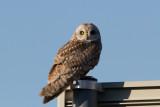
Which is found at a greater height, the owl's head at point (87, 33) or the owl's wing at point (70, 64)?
the owl's head at point (87, 33)

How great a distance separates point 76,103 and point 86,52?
4.09 meters

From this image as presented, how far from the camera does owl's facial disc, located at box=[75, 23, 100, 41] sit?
10.4m

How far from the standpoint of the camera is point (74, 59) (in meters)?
8.68

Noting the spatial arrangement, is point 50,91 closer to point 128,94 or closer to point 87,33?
point 128,94

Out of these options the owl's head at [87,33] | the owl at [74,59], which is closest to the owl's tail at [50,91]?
the owl at [74,59]

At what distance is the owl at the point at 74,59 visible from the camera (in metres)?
7.18

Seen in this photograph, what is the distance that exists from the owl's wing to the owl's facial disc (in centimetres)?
33

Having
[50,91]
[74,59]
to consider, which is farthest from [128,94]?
[74,59]

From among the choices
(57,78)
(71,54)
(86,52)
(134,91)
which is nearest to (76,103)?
(134,91)

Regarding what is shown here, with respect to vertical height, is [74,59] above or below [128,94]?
above

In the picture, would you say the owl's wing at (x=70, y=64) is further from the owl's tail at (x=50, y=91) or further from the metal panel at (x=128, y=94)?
the metal panel at (x=128, y=94)

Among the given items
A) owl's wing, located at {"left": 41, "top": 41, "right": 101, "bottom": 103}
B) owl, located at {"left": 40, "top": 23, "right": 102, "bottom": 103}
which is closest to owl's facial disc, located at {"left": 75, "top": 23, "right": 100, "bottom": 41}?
owl, located at {"left": 40, "top": 23, "right": 102, "bottom": 103}

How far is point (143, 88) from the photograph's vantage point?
5480 millimetres

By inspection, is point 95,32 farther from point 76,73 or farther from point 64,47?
point 76,73
